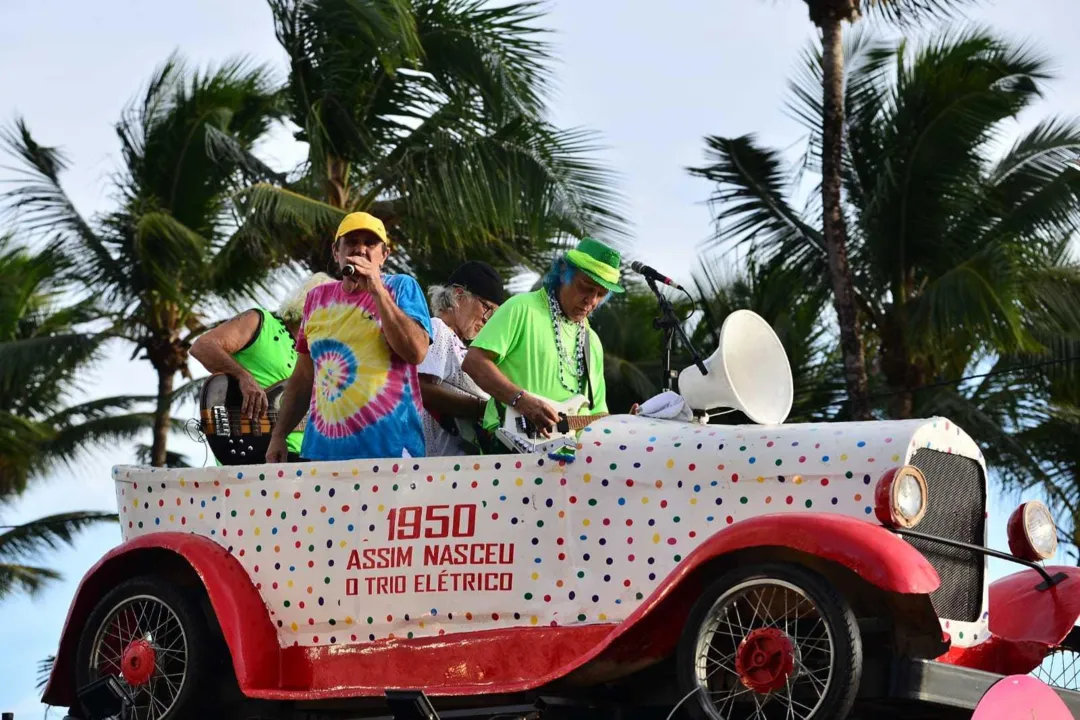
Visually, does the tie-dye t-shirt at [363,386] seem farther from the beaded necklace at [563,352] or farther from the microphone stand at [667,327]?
the microphone stand at [667,327]

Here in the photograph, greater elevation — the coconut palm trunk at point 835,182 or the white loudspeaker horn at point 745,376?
the coconut palm trunk at point 835,182

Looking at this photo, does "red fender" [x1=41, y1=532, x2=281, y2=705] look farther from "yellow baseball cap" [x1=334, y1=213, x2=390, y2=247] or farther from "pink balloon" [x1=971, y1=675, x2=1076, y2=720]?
"pink balloon" [x1=971, y1=675, x2=1076, y2=720]

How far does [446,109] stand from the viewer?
18859 mm

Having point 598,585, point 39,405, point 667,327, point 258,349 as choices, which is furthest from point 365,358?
point 39,405

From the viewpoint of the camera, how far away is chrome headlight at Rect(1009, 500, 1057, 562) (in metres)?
7.18

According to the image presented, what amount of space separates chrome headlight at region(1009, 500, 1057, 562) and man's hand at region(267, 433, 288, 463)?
3248 millimetres

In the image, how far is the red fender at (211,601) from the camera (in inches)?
283

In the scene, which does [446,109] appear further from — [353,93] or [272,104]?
[272,104]

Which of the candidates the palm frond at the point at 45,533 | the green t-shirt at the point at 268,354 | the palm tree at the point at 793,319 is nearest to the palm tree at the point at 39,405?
the palm frond at the point at 45,533

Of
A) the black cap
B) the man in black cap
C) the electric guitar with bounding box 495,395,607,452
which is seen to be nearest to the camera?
the electric guitar with bounding box 495,395,607,452

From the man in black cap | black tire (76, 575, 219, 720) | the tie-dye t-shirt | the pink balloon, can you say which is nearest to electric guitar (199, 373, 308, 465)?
the tie-dye t-shirt

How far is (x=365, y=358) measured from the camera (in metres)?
7.57

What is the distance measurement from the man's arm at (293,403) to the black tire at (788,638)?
2457 mm

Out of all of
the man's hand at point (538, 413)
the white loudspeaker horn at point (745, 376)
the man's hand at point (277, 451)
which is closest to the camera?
the white loudspeaker horn at point (745, 376)
